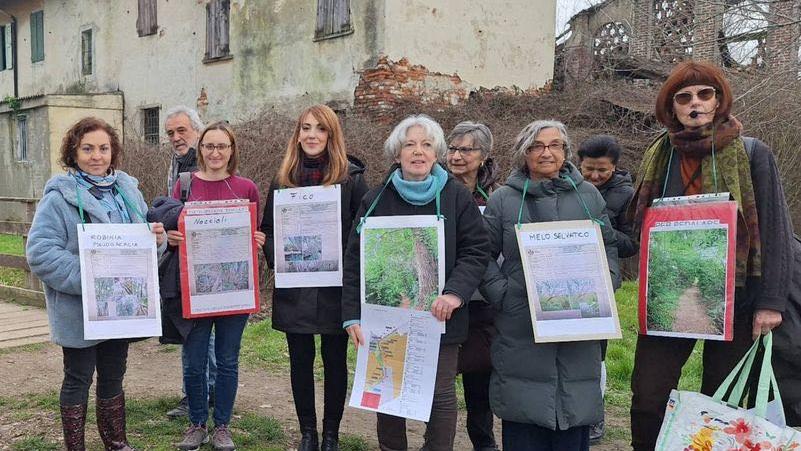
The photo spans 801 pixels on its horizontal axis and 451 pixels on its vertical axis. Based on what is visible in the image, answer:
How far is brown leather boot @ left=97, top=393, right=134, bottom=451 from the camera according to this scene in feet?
12.7

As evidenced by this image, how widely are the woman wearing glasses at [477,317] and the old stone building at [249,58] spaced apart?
36.2 ft

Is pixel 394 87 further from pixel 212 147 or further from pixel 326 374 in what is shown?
pixel 326 374

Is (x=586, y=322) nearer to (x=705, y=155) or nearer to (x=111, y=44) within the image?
(x=705, y=155)

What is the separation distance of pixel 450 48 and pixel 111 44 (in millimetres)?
12352

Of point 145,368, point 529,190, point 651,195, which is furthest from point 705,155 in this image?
point 145,368

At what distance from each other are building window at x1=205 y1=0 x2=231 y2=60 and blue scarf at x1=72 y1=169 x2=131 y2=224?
50.4ft

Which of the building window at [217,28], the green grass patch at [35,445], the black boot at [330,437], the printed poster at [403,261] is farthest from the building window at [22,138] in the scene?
the printed poster at [403,261]

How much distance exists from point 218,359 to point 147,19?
19133mm

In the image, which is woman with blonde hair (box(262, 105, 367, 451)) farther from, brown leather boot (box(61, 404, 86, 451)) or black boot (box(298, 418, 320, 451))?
brown leather boot (box(61, 404, 86, 451))

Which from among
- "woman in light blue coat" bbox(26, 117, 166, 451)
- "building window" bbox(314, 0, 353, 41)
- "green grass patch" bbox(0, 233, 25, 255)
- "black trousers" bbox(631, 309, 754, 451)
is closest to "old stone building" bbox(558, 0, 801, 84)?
"black trousers" bbox(631, 309, 754, 451)

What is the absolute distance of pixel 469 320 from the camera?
384 cm

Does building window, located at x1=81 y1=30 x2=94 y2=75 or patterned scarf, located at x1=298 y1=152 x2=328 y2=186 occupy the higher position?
building window, located at x1=81 y1=30 x2=94 y2=75

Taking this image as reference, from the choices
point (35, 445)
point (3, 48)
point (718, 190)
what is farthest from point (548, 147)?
point (3, 48)

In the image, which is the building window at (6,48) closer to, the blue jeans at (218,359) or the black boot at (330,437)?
the blue jeans at (218,359)
